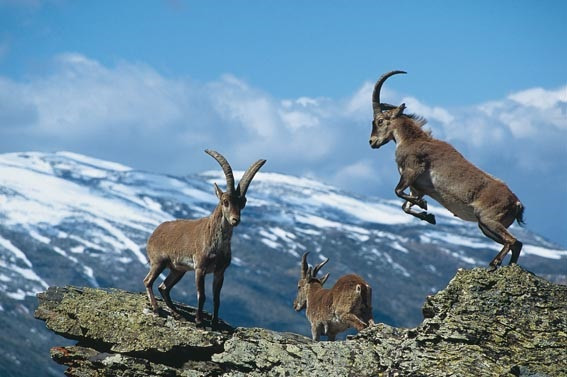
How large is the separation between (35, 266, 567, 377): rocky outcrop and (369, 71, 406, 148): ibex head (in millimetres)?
5555

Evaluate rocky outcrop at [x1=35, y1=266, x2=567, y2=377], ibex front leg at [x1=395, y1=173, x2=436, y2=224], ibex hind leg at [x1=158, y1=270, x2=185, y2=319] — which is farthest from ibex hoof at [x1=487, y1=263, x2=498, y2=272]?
ibex hind leg at [x1=158, y1=270, x2=185, y2=319]

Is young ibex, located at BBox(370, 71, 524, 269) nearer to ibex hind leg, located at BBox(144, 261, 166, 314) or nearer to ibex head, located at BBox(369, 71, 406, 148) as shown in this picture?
ibex head, located at BBox(369, 71, 406, 148)

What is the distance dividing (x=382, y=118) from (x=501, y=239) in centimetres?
535

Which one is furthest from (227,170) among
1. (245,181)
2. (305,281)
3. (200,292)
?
(305,281)

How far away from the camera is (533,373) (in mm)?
15523

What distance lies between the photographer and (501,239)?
65.6 feet

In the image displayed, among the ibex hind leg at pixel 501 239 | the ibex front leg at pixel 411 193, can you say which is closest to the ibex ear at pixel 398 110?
the ibex front leg at pixel 411 193

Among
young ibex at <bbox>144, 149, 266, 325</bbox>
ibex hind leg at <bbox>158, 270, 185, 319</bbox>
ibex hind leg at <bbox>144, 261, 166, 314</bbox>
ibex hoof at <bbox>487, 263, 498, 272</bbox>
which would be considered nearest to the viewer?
ibex hoof at <bbox>487, 263, 498, 272</bbox>

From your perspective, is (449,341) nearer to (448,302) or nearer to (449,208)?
(448,302)

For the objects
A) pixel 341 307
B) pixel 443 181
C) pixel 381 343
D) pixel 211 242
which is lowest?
pixel 381 343

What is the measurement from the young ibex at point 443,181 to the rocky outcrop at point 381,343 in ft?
5.38

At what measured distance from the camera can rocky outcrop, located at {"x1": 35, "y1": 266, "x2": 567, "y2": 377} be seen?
53.4 ft

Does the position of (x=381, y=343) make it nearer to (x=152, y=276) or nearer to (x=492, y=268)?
(x=492, y=268)

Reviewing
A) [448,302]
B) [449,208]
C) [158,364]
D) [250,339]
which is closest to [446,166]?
[449,208]
